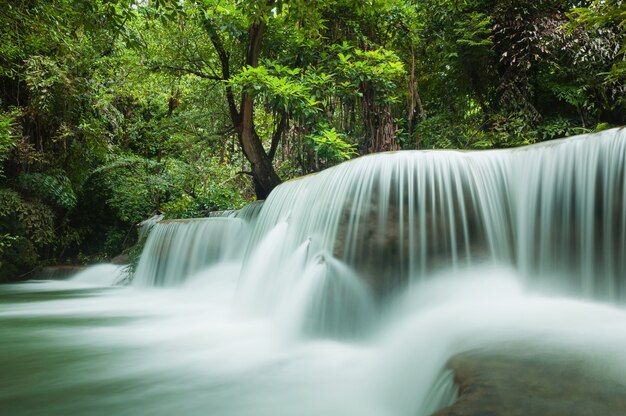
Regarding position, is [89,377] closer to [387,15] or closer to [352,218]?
[352,218]

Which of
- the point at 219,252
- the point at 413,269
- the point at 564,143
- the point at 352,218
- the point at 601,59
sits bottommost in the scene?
the point at 219,252

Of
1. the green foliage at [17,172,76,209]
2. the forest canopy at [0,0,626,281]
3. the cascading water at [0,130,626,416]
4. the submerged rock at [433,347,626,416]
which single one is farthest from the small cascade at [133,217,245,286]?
the submerged rock at [433,347,626,416]

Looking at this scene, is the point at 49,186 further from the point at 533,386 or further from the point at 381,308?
the point at 533,386

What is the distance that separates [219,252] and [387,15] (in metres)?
6.82

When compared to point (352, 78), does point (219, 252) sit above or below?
below

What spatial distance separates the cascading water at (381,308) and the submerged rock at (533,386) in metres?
0.09

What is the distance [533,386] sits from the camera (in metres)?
1.76

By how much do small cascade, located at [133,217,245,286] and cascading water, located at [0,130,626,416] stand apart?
314 centimetres

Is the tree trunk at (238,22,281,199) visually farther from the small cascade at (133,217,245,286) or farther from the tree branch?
the small cascade at (133,217,245,286)

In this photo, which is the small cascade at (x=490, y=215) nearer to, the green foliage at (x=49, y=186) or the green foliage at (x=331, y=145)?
the green foliage at (x=331, y=145)

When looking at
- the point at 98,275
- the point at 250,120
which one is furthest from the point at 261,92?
the point at 98,275

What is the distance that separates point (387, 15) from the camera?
10992 millimetres

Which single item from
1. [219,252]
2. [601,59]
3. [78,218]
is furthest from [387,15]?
[78,218]

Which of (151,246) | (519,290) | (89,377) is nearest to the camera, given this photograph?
(89,377)
